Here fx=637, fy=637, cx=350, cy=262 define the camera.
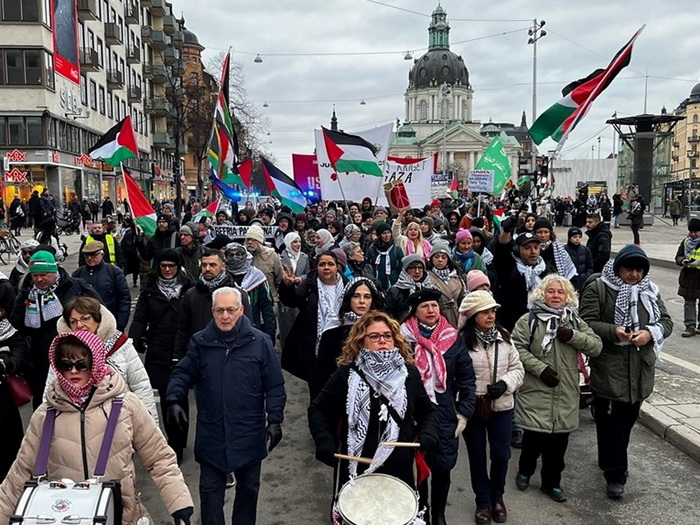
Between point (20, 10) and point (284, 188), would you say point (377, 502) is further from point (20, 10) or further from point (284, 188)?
point (20, 10)

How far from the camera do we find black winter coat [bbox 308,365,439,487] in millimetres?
3445

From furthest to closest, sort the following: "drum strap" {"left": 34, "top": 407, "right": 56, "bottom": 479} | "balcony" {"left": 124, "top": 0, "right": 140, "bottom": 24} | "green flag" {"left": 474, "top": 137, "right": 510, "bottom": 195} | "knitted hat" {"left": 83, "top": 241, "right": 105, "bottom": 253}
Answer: "balcony" {"left": 124, "top": 0, "right": 140, "bottom": 24} < "green flag" {"left": 474, "top": 137, "right": 510, "bottom": 195} < "knitted hat" {"left": 83, "top": 241, "right": 105, "bottom": 253} < "drum strap" {"left": 34, "top": 407, "right": 56, "bottom": 479}

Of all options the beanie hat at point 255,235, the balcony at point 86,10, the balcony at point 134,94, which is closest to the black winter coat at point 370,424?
the beanie hat at point 255,235

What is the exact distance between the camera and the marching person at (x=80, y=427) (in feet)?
9.43

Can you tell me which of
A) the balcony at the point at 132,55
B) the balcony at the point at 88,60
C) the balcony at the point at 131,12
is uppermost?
the balcony at the point at 131,12

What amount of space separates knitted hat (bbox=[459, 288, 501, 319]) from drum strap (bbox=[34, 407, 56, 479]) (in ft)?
8.78

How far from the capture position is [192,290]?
5.24 meters

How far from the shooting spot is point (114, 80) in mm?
46875

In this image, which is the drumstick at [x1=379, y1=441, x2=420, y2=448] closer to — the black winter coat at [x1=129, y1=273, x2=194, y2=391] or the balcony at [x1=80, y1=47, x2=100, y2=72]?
the black winter coat at [x1=129, y1=273, x2=194, y2=391]

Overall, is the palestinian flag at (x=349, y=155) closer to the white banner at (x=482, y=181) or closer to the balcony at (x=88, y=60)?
the white banner at (x=482, y=181)

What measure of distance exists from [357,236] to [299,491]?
4.98 metres

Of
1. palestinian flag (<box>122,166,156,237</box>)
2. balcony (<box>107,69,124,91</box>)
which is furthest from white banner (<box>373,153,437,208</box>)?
balcony (<box>107,69,124,91</box>)

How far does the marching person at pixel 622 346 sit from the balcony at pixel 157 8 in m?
65.2

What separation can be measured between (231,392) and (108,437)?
3.24 ft
